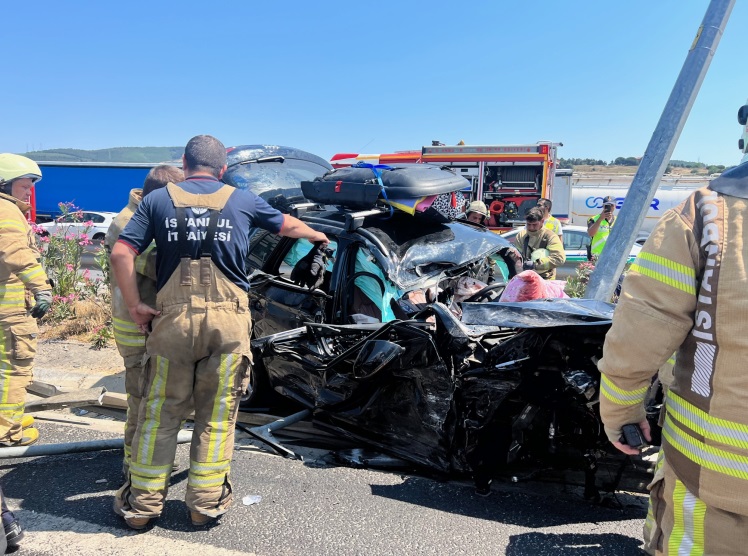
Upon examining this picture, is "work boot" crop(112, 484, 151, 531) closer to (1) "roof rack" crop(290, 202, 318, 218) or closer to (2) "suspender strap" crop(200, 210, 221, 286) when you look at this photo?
(2) "suspender strap" crop(200, 210, 221, 286)

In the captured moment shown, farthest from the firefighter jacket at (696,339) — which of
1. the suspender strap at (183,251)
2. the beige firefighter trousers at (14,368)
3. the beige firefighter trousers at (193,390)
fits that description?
the beige firefighter trousers at (14,368)

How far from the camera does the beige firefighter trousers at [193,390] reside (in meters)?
2.76

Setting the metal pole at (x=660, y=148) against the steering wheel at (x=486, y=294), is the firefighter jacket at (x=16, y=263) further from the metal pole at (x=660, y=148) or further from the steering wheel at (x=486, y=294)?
the metal pole at (x=660, y=148)

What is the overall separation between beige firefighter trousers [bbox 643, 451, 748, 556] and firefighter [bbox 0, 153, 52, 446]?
380 centimetres

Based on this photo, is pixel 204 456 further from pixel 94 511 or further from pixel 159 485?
pixel 94 511

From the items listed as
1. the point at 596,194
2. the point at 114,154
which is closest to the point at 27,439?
the point at 596,194

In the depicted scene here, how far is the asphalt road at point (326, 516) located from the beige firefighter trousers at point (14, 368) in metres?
0.39

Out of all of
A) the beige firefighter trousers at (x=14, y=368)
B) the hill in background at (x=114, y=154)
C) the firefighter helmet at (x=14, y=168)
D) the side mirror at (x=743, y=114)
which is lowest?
the beige firefighter trousers at (x=14, y=368)

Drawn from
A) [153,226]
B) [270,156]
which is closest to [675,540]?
[153,226]

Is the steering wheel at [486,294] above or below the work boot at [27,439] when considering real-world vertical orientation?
above

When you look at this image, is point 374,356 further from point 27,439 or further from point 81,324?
point 81,324

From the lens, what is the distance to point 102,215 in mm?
20312

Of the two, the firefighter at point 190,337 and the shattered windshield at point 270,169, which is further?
the shattered windshield at point 270,169

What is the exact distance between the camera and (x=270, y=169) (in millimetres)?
5902
